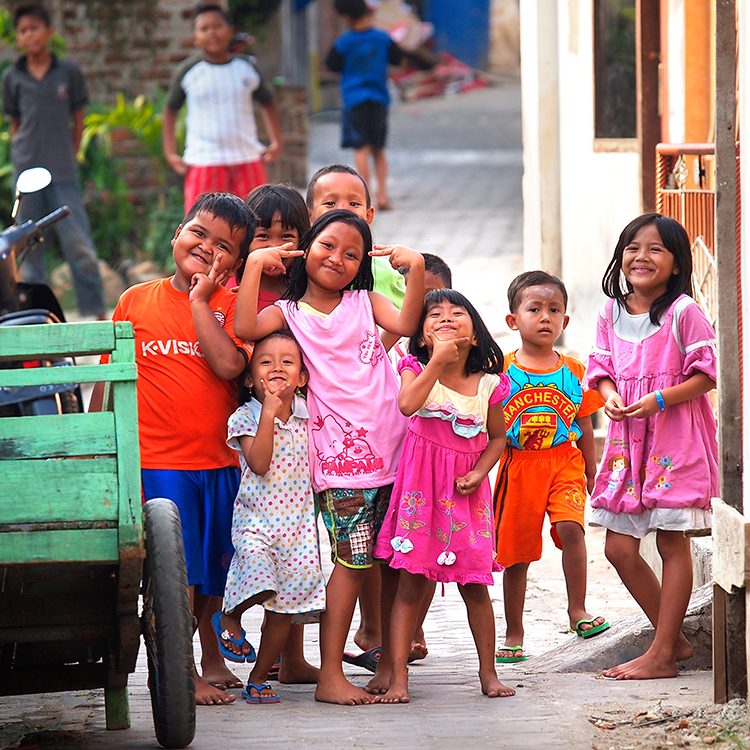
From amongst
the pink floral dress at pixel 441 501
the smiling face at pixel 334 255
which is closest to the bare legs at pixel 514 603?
the pink floral dress at pixel 441 501

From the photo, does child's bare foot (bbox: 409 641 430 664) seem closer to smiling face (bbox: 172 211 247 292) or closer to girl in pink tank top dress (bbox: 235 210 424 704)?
girl in pink tank top dress (bbox: 235 210 424 704)

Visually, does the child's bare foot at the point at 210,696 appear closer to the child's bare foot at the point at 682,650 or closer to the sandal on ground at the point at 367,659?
the sandal on ground at the point at 367,659

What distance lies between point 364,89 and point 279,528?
11.5 metres

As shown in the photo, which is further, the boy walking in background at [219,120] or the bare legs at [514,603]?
the boy walking in background at [219,120]

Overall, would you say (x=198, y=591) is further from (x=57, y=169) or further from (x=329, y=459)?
(x=57, y=169)

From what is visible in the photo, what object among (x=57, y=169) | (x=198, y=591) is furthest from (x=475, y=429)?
(x=57, y=169)

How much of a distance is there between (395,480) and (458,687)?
→ 2.41 ft

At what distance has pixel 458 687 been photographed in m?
4.90

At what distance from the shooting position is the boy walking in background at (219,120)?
11.9m

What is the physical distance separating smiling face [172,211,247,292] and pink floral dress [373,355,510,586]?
26.3 inches

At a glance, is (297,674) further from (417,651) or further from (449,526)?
(449,526)


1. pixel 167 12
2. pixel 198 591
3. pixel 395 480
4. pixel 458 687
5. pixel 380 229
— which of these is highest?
pixel 167 12

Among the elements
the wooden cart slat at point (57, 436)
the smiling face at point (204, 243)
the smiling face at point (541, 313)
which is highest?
the smiling face at point (204, 243)

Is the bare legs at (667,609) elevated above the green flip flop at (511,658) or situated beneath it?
elevated above
